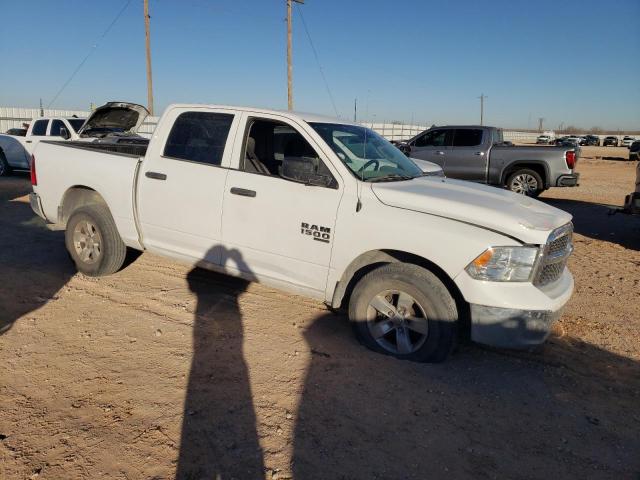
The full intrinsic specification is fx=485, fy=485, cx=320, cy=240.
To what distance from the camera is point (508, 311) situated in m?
3.35

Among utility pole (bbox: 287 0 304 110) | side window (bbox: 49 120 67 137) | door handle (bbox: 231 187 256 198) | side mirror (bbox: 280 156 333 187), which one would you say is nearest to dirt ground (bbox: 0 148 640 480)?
door handle (bbox: 231 187 256 198)

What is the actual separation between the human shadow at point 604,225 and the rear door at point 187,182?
676 cm

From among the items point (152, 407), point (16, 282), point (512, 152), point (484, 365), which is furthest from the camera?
point (512, 152)

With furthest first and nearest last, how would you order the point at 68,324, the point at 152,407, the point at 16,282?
the point at 16,282 < the point at 68,324 < the point at 152,407

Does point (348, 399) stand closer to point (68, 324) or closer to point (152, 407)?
point (152, 407)

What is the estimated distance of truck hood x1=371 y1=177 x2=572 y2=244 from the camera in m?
3.37

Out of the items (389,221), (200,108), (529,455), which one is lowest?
(529,455)

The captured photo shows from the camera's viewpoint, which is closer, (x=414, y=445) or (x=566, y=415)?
(x=414, y=445)

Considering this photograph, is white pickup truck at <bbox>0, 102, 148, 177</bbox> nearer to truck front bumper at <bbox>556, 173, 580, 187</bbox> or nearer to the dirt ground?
the dirt ground

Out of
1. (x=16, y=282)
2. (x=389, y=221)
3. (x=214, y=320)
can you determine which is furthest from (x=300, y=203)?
(x=16, y=282)

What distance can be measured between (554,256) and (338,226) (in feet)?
5.31

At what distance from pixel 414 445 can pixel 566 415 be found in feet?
3.75

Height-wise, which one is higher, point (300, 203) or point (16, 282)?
point (300, 203)

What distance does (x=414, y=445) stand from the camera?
9.34ft
